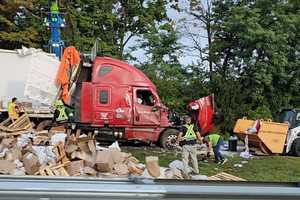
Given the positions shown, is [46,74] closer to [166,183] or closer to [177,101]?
[177,101]

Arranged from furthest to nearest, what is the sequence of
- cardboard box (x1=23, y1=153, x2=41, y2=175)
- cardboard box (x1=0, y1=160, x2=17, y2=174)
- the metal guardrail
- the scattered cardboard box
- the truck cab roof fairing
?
1. the truck cab roof fairing
2. the scattered cardboard box
3. cardboard box (x1=23, y1=153, x2=41, y2=175)
4. cardboard box (x1=0, y1=160, x2=17, y2=174)
5. the metal guardrail

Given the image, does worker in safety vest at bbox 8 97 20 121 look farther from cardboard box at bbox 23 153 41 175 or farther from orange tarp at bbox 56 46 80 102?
cardboard box at bbox 23 153 41 175

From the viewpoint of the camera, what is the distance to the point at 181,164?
15922mm

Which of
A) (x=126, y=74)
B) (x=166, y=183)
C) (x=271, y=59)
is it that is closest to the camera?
(x=166, y=183)

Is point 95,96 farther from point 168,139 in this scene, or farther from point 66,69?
point 168,139

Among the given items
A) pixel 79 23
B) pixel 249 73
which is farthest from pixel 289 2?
pixel 79 23

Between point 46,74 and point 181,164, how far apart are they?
11.5m

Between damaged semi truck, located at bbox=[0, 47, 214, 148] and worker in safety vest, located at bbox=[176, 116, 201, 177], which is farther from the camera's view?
damaged semi truck, located at bbox=[0, 47, 214, 148]

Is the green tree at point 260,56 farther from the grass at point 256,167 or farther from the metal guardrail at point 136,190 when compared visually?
the metal guardrail at point 136,190

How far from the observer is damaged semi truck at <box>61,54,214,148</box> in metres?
24.1

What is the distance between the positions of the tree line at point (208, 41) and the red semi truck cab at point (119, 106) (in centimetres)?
1090

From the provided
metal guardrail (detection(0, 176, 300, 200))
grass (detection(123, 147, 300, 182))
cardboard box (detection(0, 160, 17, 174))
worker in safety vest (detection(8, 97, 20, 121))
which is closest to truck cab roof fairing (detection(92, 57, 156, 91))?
worker in safety vest (detection(8, 97, 20, 121))

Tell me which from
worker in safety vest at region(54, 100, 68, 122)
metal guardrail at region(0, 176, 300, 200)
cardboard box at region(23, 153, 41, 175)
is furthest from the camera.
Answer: worker in safety vest at region(54, 100, 68, 122)

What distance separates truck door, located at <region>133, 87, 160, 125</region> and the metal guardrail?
2171 cm
